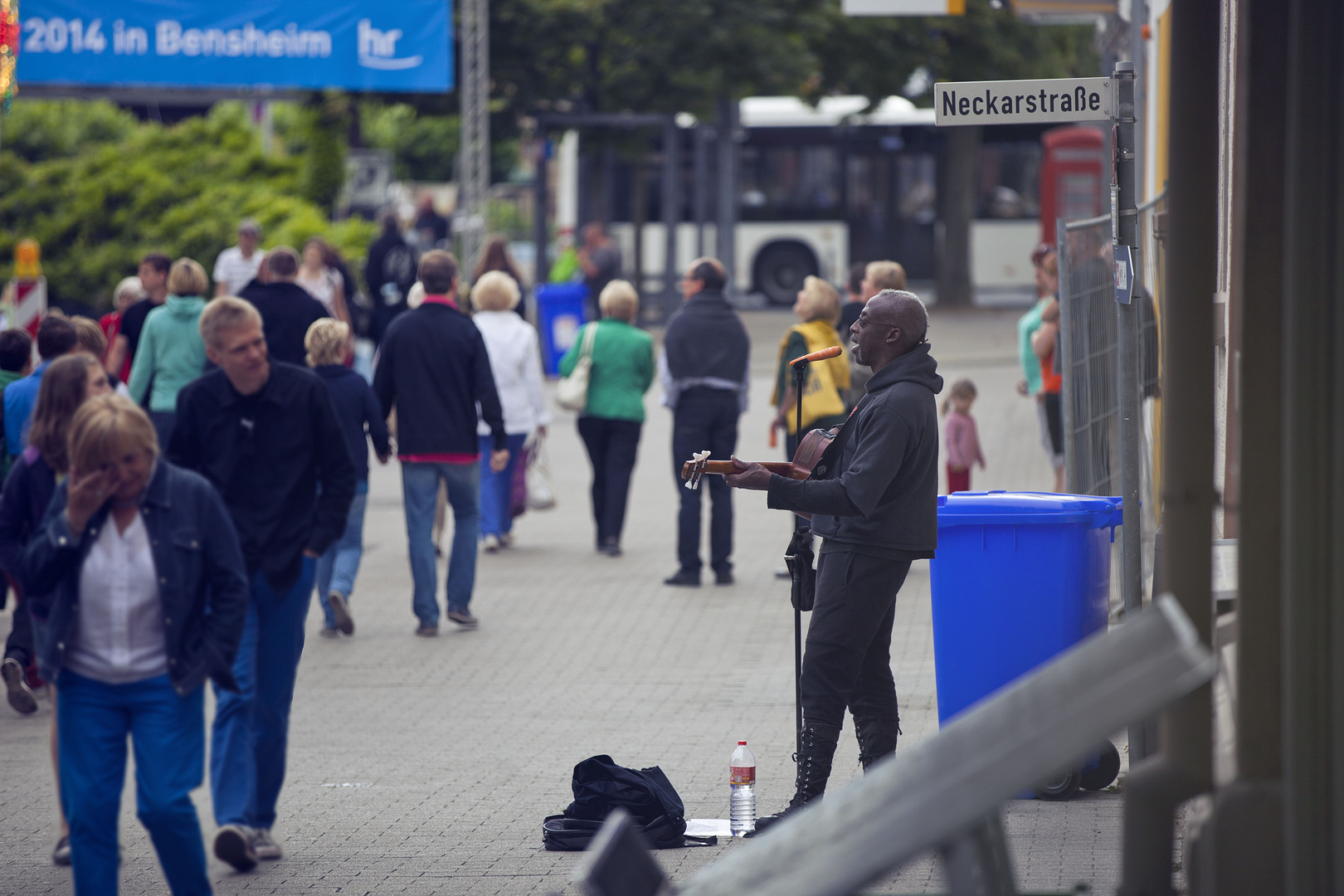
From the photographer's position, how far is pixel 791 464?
18.1 feet

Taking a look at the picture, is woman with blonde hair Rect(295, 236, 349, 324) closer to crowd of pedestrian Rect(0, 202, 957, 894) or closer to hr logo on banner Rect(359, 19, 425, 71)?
hr logo on banner Rect(359, 19, 425, 71)

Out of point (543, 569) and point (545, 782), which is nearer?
point (545, 782)

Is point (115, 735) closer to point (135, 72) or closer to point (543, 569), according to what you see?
point (543, 569)

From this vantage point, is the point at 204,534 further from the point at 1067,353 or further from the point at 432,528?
the point at 432,528

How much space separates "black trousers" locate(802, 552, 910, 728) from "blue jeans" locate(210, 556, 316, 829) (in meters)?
1.73

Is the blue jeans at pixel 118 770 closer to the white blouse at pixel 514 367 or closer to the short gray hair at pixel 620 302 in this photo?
the white blouse at pixel 514 367

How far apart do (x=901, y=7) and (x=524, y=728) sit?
18.2 feet

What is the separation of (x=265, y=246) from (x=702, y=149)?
6.42m

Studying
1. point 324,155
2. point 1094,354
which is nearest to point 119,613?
Result: point 1094,354

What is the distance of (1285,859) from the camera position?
3574 millimetres

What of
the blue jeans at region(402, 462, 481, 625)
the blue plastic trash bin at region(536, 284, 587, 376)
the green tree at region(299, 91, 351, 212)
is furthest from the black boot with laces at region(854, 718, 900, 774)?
the green tree at region(299, 91, 351, 212)

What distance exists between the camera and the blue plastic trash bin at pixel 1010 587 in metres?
5.82

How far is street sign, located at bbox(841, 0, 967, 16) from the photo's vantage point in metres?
10.1

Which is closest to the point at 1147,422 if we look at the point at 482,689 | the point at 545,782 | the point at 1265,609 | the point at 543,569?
the point at 543,569
